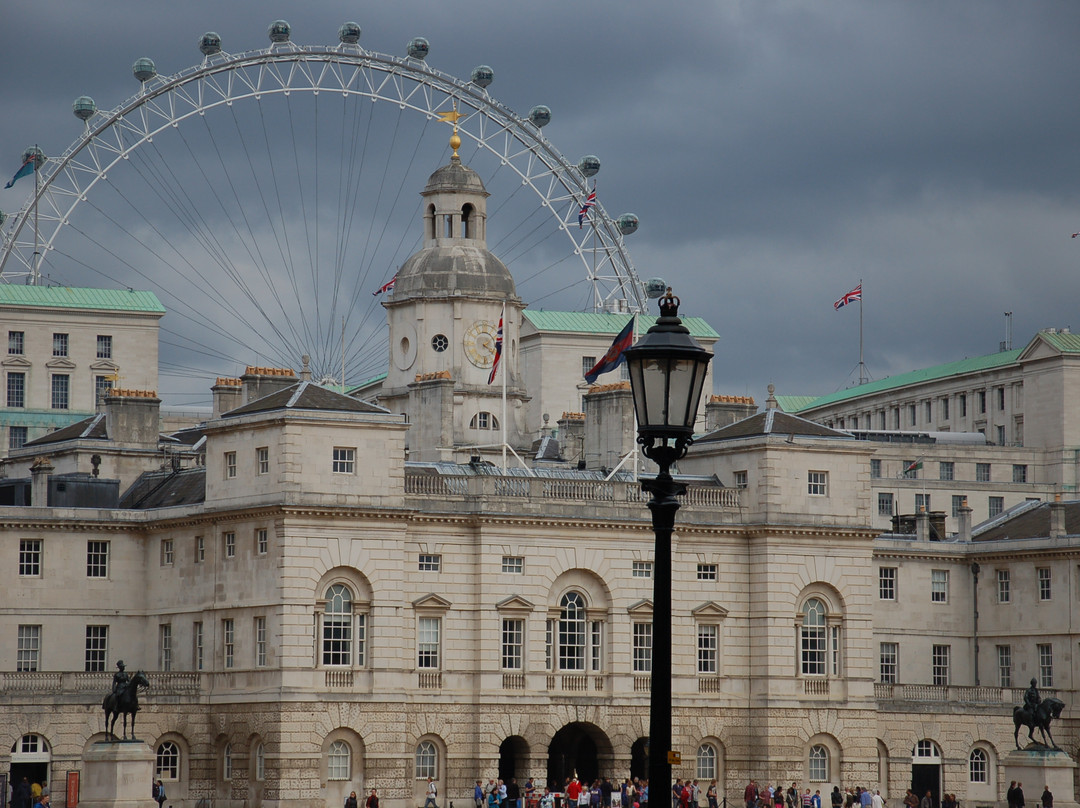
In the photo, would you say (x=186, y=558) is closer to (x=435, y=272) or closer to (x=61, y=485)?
(x=61, y=485)

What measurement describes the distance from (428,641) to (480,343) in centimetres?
2562

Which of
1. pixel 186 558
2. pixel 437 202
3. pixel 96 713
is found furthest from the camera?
pixel 437 202

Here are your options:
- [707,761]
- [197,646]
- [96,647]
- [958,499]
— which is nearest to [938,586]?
[707,761]

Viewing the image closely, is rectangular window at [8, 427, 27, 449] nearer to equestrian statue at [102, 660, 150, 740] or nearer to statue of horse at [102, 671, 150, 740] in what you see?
equestrian statue at [102, 660, 150, 740]

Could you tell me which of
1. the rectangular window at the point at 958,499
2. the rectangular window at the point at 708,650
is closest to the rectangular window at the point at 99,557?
the rectangular window at the point at 708,650

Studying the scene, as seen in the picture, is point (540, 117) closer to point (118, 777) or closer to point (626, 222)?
point (626, 222)

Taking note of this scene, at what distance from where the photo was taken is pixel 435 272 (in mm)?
103812

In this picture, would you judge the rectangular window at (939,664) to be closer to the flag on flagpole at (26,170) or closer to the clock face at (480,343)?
the clock face at (480,343)

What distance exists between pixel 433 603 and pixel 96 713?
1270cm

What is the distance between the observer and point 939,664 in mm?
98250

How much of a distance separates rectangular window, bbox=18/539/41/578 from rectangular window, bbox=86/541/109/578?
2077mm

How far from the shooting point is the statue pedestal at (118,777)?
69250 millimetres

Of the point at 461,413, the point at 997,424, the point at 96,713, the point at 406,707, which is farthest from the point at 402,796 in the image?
the point at 997,424

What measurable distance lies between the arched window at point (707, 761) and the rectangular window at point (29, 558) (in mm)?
26313
